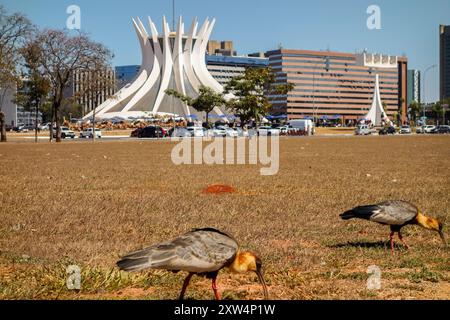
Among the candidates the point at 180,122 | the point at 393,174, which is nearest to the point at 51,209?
the point at 393,174

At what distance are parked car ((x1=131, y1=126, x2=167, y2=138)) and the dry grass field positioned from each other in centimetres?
5114

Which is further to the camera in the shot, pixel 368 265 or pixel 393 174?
pixel 393 174

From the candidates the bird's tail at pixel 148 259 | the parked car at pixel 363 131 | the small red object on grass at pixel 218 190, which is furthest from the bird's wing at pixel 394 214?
the parked car at pixel 363 131

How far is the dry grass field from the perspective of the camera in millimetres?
6781

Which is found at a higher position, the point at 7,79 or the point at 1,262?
the point at 7,79

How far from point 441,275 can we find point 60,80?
52677mm

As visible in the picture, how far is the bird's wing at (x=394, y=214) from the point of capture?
26.8 ft

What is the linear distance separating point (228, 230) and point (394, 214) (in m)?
2.69

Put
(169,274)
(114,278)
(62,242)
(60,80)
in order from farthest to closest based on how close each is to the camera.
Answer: (60,80) < (62,242) < (169,274) < (114,278)

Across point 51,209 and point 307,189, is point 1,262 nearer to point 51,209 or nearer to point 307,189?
point 51,209

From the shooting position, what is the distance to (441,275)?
23.8ft

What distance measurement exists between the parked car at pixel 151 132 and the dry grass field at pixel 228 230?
5114 cm

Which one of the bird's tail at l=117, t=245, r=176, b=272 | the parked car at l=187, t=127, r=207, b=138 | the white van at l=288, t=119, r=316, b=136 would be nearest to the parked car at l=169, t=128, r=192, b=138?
the parked car at l=187, t=127, r=207, b=138

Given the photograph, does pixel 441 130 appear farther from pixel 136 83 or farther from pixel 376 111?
pixel 376 111
